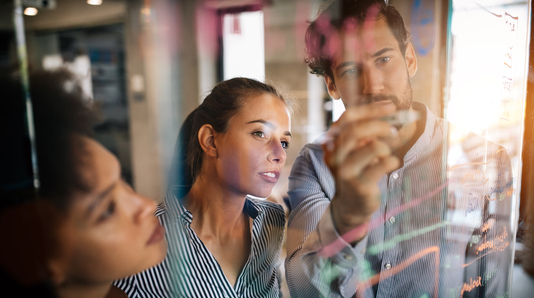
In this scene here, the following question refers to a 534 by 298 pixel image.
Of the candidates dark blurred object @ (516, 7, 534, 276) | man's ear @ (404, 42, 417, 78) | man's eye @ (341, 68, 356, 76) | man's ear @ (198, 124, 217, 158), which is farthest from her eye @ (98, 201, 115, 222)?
dark blurred object @ (516, 7, 534, 276)

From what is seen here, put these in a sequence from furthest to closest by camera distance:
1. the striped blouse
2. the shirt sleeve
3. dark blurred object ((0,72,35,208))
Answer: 1. the shirt sleeve
2. the striped blouse
3. dark blurred object ((0,72,35,208))

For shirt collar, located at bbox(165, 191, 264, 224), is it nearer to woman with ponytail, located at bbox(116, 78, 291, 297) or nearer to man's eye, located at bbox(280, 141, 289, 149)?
woman with ponytail, located at bbox(116, 78, 291, 297)

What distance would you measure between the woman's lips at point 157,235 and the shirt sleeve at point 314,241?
25cm

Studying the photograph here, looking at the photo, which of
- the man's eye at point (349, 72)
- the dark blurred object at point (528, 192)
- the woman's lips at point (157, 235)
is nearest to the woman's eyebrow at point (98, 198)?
the woman's lips at point (157, 235)

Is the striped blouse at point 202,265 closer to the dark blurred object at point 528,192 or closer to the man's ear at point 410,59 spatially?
the man's ear at point 410,59

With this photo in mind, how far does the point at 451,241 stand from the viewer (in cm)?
75

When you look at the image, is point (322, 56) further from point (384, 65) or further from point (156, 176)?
point (156, 176)

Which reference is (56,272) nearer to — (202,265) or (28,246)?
(28,246)

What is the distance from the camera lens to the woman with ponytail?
507mm

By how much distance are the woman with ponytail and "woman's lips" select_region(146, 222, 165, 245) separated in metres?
0.01

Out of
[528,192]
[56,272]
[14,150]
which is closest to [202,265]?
[56,272]

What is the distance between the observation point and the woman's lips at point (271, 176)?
22.0 inches

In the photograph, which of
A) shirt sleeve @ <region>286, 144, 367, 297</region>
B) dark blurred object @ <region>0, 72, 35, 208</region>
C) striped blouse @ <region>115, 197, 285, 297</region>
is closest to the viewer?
dark blurred object @ <region>0, 72, 35, 208</region>

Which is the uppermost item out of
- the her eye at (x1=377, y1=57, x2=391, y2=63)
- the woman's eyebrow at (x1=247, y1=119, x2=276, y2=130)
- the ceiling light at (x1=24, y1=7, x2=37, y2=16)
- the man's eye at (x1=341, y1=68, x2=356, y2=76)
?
the ceiling light at (x1=24, y1=7, x2=37, y2=16)
